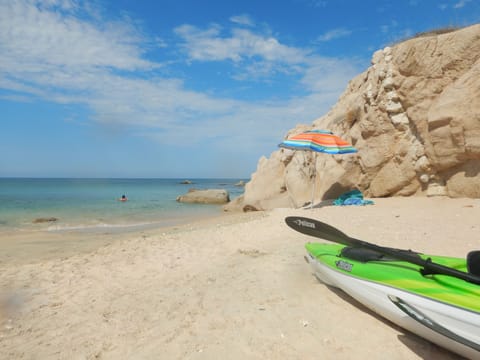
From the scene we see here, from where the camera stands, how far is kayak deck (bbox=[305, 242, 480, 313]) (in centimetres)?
255

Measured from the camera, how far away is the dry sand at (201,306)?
291 centimetres

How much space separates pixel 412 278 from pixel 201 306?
235 cm

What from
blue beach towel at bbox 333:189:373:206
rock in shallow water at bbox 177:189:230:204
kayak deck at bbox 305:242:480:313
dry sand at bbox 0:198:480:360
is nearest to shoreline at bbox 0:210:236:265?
dry sand at bbox 0:198:480:360

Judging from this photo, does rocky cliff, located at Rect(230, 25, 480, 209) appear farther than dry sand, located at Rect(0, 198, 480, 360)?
Yes

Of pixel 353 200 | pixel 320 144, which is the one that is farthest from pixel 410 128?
pixel 320 144

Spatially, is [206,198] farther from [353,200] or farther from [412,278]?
[412,278]

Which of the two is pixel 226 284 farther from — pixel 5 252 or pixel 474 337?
pixel 5 252

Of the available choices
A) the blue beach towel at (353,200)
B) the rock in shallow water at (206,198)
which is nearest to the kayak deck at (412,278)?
the blue beach towel at (353,200)

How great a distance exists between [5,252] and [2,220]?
8.98 meters

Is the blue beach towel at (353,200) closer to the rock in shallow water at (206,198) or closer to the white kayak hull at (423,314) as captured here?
the white kayak hull at (423,314)

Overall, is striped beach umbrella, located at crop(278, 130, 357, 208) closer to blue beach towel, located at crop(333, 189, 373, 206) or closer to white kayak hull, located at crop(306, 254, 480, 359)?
blue beach towel, located at crop(333, 189, 373, 206)

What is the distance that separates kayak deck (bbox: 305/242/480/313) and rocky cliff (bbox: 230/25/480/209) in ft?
27.4

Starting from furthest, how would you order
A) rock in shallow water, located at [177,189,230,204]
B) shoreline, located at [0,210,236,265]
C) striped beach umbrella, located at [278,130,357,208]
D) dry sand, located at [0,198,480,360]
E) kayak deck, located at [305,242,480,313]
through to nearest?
1. rock in shallow water, located at [177,189,230,204]
2. striped beach umbrella, located at [278,130,357,208]
3. shoreline, located at [0,210,236,265]
4. dry sand, located at [0,198,480,360]
5. kayak deck, located at [305,242,480,313]

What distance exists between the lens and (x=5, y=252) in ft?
27.5
